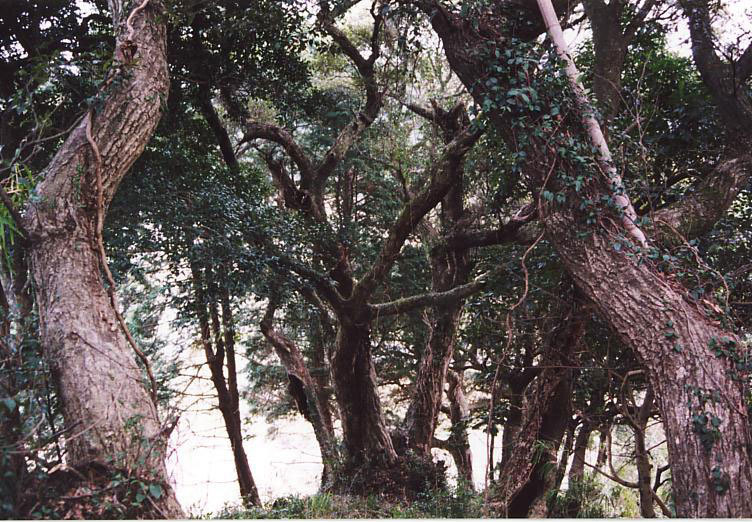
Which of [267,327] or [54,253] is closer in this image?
[54,253]

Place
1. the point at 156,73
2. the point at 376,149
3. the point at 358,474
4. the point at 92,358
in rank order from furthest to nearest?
the point at 376,149
the point at 358,474
the point at 156,73
the point at 92,358

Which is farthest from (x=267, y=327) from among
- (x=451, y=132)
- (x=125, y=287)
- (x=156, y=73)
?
(x=156, y=73)

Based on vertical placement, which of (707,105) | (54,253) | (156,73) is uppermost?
(707,105)

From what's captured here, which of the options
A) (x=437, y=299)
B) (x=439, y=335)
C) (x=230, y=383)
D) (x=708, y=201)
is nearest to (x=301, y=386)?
(x=230, y=383)

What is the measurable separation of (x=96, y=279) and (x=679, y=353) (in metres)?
2.32

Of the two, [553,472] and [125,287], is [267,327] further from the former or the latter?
[553,472]

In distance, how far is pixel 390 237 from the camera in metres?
3.94

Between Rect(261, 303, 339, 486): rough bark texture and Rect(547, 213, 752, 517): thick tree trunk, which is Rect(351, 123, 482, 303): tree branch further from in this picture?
Rect(547, 213, 752, 517): thick tree trunk

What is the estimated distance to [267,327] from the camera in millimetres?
4824

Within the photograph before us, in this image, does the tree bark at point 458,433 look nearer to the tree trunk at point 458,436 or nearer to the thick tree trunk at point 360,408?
the tree trunk at point 458,436

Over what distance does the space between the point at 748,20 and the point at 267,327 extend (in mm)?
4001


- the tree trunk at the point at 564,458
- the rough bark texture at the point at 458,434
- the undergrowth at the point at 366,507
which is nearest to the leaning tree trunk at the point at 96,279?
the undergrowth at the point at 366,507

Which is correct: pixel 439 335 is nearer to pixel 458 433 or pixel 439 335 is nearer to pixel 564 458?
pixel 458 433

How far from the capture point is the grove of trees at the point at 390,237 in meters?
2.17
